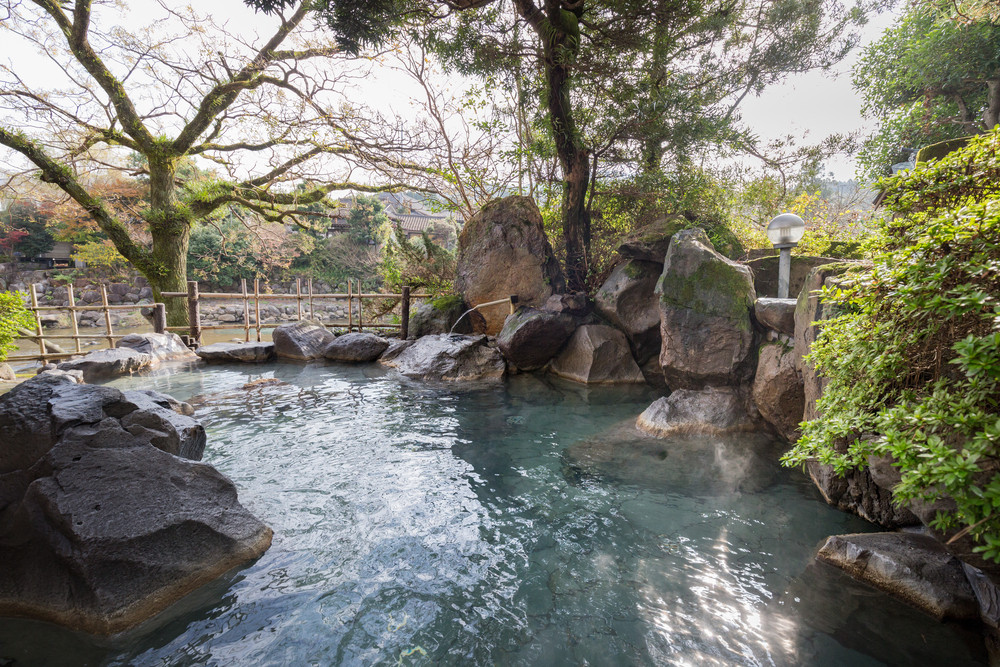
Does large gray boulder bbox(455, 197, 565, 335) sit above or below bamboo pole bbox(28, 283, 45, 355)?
above

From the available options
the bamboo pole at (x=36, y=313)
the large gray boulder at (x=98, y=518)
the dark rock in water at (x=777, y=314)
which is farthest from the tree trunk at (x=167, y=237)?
the dark rock in water at (x=777, y=314)

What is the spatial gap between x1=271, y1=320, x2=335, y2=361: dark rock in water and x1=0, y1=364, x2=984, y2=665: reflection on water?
5565 millimetres

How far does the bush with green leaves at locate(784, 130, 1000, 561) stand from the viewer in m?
1.63

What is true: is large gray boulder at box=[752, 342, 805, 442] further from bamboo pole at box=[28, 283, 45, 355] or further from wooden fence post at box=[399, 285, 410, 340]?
bamboo pole at box=[28, 283, 45, 355]

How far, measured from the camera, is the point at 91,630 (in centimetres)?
231

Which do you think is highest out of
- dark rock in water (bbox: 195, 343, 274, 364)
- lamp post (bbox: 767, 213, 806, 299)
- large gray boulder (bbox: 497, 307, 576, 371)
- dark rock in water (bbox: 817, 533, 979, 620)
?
lamp post (bbox: 767, 213, 806, 299)

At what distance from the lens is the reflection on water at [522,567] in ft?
7.47

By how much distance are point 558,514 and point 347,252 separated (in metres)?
23.1

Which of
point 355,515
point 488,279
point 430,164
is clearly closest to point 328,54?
point 430,164

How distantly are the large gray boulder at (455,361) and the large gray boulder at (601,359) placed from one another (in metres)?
1.60

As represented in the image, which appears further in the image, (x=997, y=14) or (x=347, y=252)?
(x=347, y=252)

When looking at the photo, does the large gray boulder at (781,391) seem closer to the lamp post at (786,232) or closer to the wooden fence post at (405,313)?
the lamp post at (786,232)

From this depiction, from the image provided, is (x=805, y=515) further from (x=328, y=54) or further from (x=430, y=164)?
(x=328, y=54)

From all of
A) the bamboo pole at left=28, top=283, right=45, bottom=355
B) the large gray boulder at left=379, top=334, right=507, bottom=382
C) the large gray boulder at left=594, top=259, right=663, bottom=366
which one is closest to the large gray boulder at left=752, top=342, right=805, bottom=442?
the large gray boulder at left=594, top=259, right=663, bottom=366
